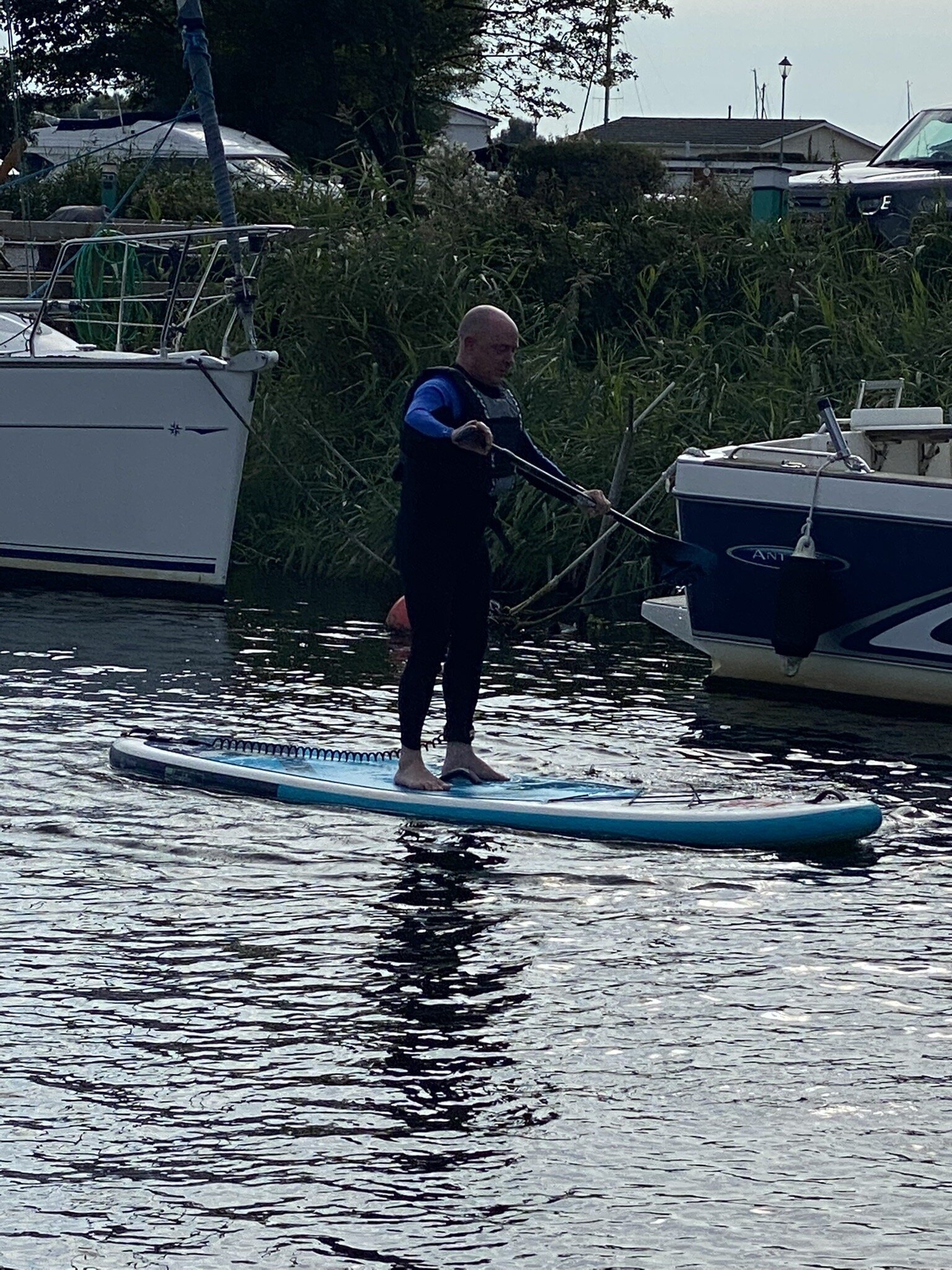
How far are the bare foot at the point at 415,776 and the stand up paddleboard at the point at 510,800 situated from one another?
0.21ft

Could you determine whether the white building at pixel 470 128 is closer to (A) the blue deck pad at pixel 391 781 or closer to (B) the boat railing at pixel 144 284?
(B) the boat railing at pixel 144 284

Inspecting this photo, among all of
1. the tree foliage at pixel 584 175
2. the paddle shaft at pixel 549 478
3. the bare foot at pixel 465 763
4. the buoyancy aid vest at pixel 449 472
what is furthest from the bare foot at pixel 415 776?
the tree foliage at pixel 584 175

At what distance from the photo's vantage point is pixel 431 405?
8.09 meters

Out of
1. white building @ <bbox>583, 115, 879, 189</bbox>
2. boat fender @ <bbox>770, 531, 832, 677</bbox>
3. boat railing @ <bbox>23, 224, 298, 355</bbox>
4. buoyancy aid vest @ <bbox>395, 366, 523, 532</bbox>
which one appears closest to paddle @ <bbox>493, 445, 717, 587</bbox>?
boat fender @ <bbox>770, 531, 832, 677</bbox>

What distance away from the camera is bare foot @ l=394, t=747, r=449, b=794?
8414 millimetres

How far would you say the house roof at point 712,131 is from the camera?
256 ft

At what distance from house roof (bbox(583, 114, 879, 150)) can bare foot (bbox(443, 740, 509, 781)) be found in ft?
224

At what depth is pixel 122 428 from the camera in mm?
15055

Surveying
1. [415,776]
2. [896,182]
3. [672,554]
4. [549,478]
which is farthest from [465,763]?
[896,182]

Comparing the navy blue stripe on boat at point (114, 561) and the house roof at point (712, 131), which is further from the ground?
the house roof at point (712, 131)

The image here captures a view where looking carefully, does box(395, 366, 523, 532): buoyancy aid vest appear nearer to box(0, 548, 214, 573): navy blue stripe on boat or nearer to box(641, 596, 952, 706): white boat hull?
box(641, 596, 952, 706): white boat hull

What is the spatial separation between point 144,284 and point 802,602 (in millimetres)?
9493

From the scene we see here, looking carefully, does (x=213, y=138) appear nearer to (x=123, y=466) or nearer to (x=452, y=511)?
(x=123, y=466)

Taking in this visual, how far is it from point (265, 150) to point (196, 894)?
23.6 meters
